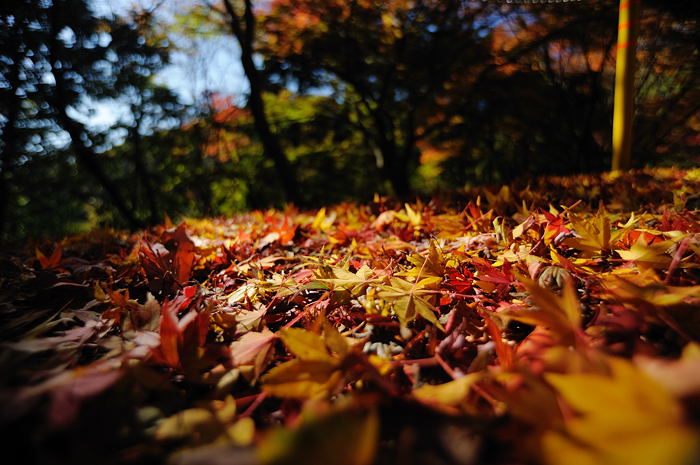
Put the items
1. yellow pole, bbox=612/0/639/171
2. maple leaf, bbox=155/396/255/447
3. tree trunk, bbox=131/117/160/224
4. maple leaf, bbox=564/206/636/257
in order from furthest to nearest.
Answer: tree trunk, bbox=131/117/160/224 < yellow pole, bbox=612/0/639/171 < maple leaf, bbox=564/206/636/257 < maple leaf, bbox=155/396/255/447

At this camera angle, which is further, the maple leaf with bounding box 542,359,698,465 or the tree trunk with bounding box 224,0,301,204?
the tree trunk with bounding box 224,0,301,204

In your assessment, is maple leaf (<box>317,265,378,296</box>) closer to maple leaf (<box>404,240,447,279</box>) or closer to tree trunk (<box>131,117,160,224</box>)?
maple leaf (<box>404,240,447,279</box>)

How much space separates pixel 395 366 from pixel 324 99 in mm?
6790

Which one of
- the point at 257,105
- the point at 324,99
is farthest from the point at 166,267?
the point at 324,99

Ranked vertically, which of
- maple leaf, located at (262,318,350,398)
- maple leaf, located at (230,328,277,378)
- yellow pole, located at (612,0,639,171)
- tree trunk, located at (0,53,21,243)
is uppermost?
tree trunk, located at (0,53,21,243)

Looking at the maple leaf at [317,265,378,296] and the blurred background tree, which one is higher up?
the blurred background tree

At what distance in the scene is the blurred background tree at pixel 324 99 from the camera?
166 inches

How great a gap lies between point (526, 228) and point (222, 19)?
732cm

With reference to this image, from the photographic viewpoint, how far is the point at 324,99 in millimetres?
6543

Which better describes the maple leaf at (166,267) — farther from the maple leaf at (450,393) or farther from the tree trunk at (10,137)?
the tree trunk at (10,137)

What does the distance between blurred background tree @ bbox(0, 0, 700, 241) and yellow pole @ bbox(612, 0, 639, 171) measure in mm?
2053

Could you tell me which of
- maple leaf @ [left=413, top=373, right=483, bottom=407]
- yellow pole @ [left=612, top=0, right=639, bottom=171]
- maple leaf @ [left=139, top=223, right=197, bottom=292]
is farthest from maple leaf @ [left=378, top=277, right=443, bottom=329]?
yellow pole @ [left=612, top=0, right=639, bottom=171]

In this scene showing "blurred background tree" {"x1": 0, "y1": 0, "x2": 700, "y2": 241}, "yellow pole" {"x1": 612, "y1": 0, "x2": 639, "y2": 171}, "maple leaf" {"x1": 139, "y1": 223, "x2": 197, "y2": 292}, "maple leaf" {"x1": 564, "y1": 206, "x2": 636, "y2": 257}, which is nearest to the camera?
"maple leaf" {"x1": 564, "y1": 206, "x2": 636, "y2": 257}

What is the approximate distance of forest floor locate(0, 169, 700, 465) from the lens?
0.81ft
